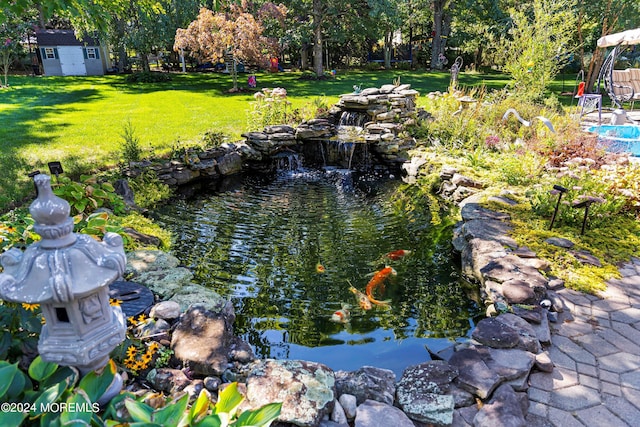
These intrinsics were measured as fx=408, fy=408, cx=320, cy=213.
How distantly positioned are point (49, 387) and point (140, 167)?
5.45 meters

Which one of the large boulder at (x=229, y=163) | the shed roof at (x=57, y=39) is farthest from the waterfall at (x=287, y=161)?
the shed roof at (x=57, y=39)

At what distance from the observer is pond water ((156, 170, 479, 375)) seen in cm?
341

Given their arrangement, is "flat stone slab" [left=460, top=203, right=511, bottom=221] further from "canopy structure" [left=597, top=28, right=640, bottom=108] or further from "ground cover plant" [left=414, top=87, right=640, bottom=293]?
"canopy structure" [left=597, top=28, right=640, bottom=108]

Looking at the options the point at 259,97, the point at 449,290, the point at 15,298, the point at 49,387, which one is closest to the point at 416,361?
the point at 449,290

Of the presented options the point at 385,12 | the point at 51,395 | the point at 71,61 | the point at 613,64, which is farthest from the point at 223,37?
the point at 71,61

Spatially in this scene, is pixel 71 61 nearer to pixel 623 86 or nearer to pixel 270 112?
pixel 270 112

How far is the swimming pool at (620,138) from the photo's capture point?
711 cm

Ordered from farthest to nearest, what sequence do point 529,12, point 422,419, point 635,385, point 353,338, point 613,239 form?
point 529,12
point 613,239
point 353,338
point 635,385
point 422,419

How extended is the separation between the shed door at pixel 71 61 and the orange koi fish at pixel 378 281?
23.8 meters

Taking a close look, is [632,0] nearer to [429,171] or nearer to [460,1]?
[460,1]

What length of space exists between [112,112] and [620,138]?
472 inches

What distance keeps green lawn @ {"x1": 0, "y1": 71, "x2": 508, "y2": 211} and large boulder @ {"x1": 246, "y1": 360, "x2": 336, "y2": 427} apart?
14.1 ft

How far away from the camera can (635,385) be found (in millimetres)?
2635

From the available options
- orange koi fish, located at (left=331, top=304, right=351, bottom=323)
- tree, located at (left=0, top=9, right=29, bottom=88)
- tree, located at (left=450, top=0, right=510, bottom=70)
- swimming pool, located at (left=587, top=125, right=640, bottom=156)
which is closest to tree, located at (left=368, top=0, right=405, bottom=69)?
tree, located at (left=450, top=0, right=510, bottom=70)
